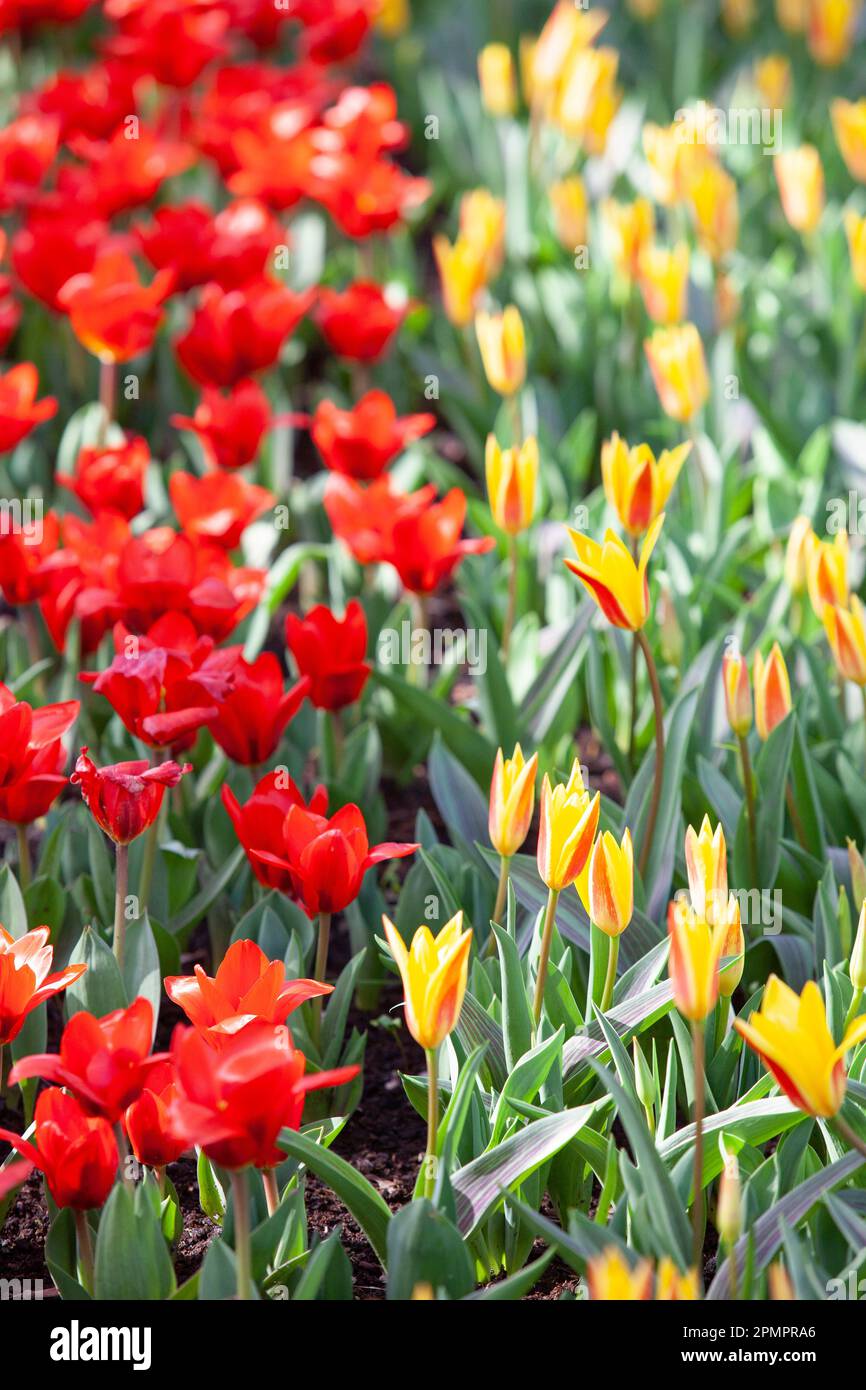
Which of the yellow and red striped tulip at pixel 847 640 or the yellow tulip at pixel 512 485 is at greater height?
the yellow tulip at pixel 512 485

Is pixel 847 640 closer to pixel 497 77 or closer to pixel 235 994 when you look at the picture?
pixel 235 994

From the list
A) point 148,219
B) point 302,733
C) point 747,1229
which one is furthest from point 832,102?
point 747,1229

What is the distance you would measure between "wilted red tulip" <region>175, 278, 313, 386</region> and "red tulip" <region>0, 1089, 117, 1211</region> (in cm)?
168

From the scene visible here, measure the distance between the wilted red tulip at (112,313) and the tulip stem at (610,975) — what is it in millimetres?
1526

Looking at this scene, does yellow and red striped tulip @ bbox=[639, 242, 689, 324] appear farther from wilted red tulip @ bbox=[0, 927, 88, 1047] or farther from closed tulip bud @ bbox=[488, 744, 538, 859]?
wilted red tulip @ bbox=[0, 927, 88, 1047]

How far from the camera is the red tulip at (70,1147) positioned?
1.37 metres

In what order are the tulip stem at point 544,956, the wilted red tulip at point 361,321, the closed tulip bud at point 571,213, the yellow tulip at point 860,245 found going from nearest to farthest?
1. the tulip stem at point 544,956
2. the yellow tulip at point 860,245
3. the wilted red tulip at point 361,321
4. the closed tulip bud at point 571,213

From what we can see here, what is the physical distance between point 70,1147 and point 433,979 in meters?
0.34

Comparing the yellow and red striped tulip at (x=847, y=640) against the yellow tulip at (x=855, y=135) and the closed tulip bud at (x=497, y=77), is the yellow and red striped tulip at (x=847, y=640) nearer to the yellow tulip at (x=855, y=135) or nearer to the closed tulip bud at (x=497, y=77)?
the yellow tulip at (x=855, y=135)

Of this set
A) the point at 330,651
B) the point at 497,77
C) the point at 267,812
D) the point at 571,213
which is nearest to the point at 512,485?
the point at 330,651

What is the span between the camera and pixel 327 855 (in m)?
1.61

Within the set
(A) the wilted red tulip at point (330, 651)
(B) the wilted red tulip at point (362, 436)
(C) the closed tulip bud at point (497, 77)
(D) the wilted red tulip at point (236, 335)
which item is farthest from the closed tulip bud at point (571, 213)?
(A) the wilted red tulip at point (330, 651)

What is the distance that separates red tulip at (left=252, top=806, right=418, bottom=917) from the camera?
5.26ft

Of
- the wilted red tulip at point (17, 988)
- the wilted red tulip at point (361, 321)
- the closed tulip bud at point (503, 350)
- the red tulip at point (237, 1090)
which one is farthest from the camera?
the wilted red tulip at point (361, 321)
